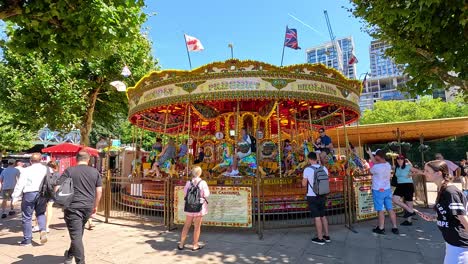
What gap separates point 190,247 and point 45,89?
1231 cm

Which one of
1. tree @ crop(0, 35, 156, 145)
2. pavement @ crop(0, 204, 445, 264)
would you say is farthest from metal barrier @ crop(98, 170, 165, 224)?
tree @ crop(0, 35, 156, 145)

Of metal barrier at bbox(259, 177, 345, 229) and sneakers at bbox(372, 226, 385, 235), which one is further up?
metal barrier at bbox(259, 177, 345, 229)

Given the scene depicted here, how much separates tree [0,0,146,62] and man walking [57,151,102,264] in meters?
2.47

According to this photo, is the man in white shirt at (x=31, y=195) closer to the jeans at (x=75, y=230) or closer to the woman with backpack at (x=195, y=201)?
the jeans at (x=75, y=230)

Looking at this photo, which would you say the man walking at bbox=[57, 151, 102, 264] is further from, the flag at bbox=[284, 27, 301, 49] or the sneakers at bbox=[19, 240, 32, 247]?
the flag at bbox=[284, 27, 301, 49]

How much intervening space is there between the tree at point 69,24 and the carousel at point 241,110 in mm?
3327

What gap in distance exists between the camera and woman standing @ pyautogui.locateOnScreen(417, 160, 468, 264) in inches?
119

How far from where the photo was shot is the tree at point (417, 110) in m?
37.4

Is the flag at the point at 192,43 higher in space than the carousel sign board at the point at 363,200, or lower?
higher

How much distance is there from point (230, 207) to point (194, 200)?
1.53 metres

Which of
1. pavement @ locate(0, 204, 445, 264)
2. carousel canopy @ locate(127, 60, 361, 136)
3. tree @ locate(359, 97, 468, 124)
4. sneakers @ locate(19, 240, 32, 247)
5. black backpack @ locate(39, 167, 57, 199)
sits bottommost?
pavement @ locate(0, 204, 445, 264)

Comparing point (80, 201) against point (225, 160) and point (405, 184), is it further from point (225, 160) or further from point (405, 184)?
point (405, 184)

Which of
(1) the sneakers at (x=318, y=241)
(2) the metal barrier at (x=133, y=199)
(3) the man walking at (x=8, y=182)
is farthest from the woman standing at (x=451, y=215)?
(3) the man walking at (x=8, y=182)

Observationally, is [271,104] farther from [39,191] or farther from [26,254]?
[26,254]
